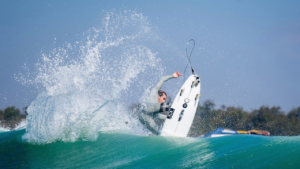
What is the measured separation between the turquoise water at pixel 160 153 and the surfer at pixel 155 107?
0.65 m

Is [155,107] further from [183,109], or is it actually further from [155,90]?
[183,109]

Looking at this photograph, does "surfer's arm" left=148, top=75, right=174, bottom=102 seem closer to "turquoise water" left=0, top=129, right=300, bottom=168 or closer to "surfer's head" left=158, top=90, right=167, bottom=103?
"surfer's head" left=158, top=90, right=167, bottom=103

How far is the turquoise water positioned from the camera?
526 cm

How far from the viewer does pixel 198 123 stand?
52.0ft

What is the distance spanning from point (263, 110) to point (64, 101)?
45.9ft

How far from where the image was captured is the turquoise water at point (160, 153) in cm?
526

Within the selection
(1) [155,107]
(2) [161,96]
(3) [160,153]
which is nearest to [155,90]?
(2) [161,96]

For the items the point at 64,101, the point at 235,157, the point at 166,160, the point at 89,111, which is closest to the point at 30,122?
the point at 64,101

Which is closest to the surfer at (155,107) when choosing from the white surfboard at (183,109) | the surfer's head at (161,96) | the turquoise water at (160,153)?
the surfer's head at (161,96)

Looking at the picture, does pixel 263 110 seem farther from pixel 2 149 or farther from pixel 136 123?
pixel 2 149

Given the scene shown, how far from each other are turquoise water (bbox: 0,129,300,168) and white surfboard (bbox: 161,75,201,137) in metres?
0.73

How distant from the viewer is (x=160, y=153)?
19.7ft

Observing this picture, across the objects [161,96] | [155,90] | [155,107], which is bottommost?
[155,107]

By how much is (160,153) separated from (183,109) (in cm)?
239
